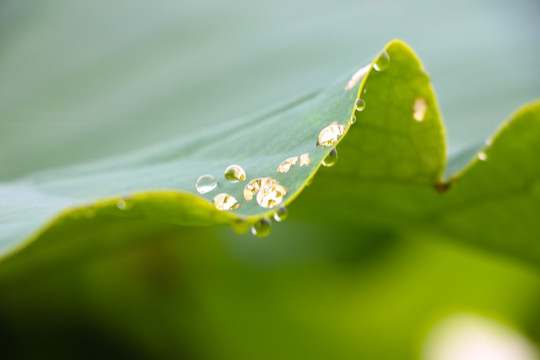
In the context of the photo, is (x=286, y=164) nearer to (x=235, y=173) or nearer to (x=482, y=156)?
(x=235, y=173)

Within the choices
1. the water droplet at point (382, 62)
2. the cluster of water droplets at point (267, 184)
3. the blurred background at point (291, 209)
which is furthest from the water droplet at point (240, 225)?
the blurred background at point (291, 209)

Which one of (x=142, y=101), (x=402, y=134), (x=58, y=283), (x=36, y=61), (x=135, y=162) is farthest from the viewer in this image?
(x=36, y=61)

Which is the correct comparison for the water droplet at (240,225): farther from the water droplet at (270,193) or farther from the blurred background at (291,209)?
the blurred background at (291,209)

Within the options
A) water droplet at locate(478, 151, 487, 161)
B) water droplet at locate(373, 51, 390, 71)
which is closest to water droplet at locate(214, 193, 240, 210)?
water droplet at locate(373, 51, 390, 71)

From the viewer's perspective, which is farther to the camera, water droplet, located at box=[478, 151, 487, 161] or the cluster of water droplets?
water droplet, located at box=[478, 151, 487, 161]

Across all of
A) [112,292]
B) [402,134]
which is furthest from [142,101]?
[402,134]

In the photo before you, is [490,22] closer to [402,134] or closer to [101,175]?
[402,134]

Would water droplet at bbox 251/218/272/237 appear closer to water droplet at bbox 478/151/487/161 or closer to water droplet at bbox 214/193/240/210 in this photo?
water droplet at bbox 214/193/240/210
